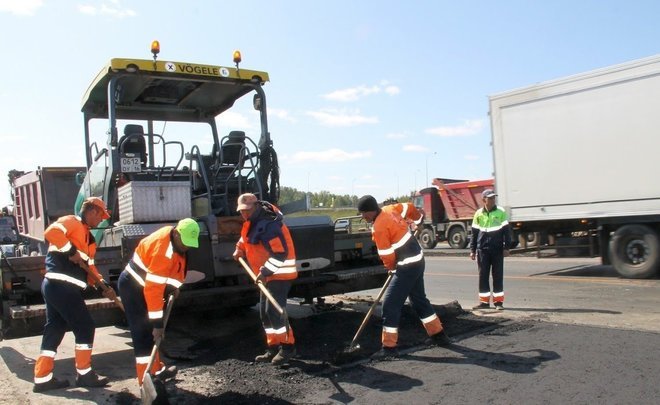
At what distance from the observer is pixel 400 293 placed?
5824mm

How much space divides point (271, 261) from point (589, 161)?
779 cm

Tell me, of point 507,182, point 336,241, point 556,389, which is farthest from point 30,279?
point 507,182

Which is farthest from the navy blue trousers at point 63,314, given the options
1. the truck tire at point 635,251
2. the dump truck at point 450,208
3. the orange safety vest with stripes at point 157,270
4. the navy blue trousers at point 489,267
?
the dump truck at point 450,208

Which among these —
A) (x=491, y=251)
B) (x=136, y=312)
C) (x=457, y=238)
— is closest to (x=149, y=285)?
(x=136, y=312)

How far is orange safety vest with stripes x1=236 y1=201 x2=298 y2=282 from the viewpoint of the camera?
218 inches

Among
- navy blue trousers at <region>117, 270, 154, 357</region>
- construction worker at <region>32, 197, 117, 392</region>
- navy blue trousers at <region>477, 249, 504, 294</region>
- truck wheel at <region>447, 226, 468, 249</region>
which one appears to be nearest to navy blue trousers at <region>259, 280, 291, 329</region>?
navy blue trousers at <region>117, 270, 154, 357</region>

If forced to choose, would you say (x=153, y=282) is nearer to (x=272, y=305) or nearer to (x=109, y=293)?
(x=109, y=293)

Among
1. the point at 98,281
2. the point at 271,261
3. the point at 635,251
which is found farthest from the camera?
the point at 635,251

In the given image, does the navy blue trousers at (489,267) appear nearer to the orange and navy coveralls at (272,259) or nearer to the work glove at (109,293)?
the orange and navy coveralls at (272,259)

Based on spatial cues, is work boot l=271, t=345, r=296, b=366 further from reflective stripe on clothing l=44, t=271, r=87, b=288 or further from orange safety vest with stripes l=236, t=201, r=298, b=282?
reflective stripe on clothing l=44, t=271, r=87, b=288

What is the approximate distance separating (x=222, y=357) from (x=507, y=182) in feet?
26.8

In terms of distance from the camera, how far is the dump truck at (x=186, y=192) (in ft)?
18.9

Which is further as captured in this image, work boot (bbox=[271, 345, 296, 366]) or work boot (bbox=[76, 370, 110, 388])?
work boot (bbox=[271, 345, 296, 366])

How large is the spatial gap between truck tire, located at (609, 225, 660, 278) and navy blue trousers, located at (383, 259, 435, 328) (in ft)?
21.0
